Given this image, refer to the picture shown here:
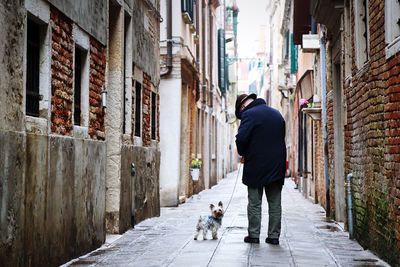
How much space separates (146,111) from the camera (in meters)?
14.5

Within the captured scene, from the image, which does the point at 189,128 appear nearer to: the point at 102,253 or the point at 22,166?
the point at 102,253

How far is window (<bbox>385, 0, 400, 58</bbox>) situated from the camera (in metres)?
7.53

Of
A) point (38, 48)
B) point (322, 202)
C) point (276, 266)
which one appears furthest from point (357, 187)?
point (322, 202)

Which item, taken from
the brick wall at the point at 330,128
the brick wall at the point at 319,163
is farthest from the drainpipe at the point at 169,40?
the brick wall at the point at 330,128

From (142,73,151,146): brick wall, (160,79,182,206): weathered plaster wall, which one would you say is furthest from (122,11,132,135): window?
(160,79,182,206): weathered plaster wall

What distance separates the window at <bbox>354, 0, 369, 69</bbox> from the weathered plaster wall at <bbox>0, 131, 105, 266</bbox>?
3443mm

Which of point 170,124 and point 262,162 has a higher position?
point 170,124

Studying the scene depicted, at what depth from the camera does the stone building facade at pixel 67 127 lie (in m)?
6.58

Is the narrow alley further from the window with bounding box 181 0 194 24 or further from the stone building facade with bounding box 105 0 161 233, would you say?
the window with bounding box 181 0 194 24

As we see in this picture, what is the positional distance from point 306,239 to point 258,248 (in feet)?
5.20

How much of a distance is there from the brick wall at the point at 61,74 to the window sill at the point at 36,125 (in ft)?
1.11

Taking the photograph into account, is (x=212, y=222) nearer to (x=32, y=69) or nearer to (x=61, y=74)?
(x=61, y=74)

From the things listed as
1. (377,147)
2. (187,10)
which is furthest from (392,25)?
(187,10)

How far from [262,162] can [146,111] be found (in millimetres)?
5240
